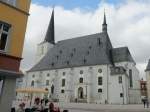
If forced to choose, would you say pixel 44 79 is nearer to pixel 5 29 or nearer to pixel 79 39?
pixel 79 39

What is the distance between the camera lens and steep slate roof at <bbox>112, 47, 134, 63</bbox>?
180 ft

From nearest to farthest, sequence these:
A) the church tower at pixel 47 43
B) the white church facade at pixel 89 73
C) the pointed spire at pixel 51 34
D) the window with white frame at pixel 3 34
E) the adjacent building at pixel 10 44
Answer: the adjacent building at pixel 10 44, the window with white frame at pixel 3 34, the white church facade at pixel 89 73, the church tower at pixel 47 43, the pointed spire at pixel 51 34

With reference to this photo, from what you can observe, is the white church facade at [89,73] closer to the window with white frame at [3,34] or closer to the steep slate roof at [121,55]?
the steep slate roof at [121,55]

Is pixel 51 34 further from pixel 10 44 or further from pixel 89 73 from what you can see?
pixel 10 44

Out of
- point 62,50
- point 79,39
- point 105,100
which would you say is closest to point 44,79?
point 62,50

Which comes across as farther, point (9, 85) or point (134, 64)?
point (134, 64)

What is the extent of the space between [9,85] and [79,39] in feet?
185

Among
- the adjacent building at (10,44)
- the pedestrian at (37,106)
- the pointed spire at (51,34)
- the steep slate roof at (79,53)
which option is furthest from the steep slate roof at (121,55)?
the adjacent building at (10,44)

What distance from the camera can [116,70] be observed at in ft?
172

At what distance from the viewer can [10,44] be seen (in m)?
11.3

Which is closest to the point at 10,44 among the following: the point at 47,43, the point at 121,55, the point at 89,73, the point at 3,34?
the point at 3,34

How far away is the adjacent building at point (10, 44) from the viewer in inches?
418

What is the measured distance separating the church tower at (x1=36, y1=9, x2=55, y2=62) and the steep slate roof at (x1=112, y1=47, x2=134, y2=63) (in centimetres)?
2515

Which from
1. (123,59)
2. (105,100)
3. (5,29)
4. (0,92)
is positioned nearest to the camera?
(0,92)
